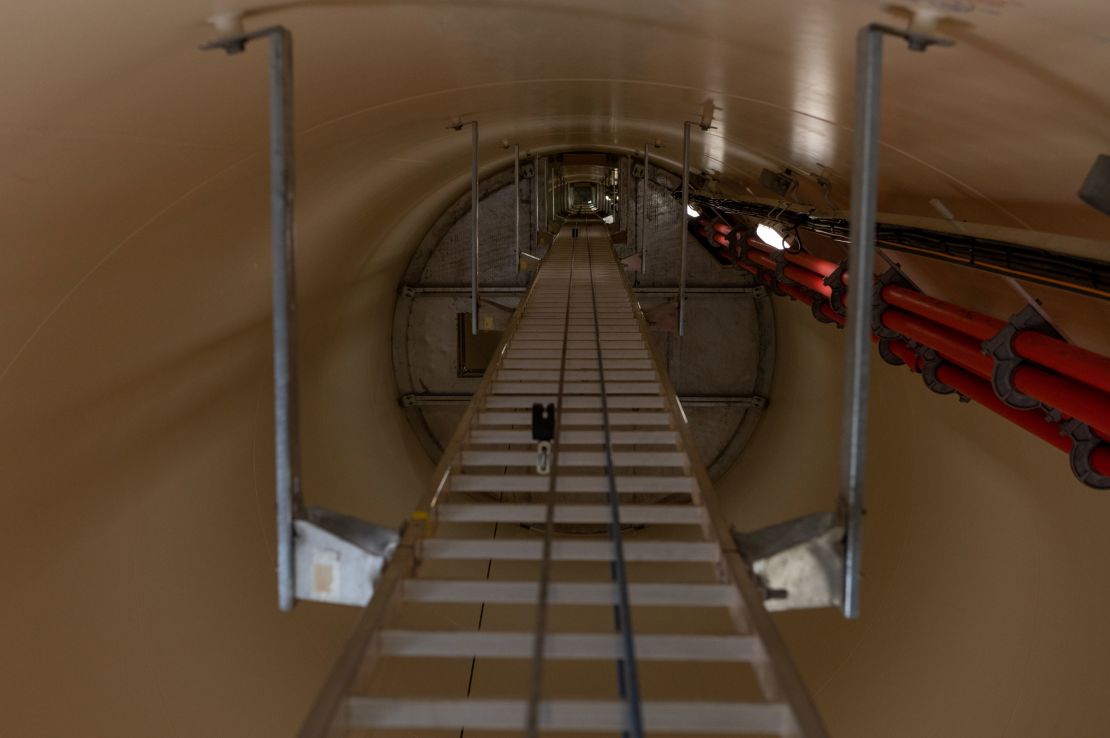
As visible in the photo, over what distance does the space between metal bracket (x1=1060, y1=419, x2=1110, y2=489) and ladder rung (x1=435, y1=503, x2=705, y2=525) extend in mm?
1707

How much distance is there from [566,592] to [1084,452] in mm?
2463

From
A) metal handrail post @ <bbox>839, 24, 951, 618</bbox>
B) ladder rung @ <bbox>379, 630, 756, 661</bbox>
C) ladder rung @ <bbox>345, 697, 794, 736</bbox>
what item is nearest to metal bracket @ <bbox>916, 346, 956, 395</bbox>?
metal handrail post @ <bbox>839, 24, 951, 618</bbox>

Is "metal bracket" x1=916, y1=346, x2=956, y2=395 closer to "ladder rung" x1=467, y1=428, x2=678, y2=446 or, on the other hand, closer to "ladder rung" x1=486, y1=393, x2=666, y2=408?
"ladder rung" x1=486, y1=393, x2=666, y2=408

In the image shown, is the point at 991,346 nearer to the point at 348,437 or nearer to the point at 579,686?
the point at 579,686

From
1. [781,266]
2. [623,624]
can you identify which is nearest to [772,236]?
[781,266]

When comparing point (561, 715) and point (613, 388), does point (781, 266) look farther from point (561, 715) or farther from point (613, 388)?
point (561, 715)

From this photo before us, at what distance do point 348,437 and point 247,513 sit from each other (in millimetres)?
3149

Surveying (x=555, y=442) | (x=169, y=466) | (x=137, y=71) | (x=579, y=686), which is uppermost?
(x=137, y=71)

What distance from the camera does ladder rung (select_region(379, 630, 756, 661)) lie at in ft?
10.5

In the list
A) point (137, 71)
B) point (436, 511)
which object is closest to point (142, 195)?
point (137, 71)

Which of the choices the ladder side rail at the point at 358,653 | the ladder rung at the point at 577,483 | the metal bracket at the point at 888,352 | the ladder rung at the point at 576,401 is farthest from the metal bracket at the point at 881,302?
the ladder side rail at the point at 358,653

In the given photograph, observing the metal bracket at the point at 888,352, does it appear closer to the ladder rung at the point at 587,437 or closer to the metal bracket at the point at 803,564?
the ladder rung at the point at 587,437

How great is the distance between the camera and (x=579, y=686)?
405 inches

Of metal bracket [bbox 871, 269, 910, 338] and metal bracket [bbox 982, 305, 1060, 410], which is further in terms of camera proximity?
metal bracket [bbox 871, 269, 910, 338]
